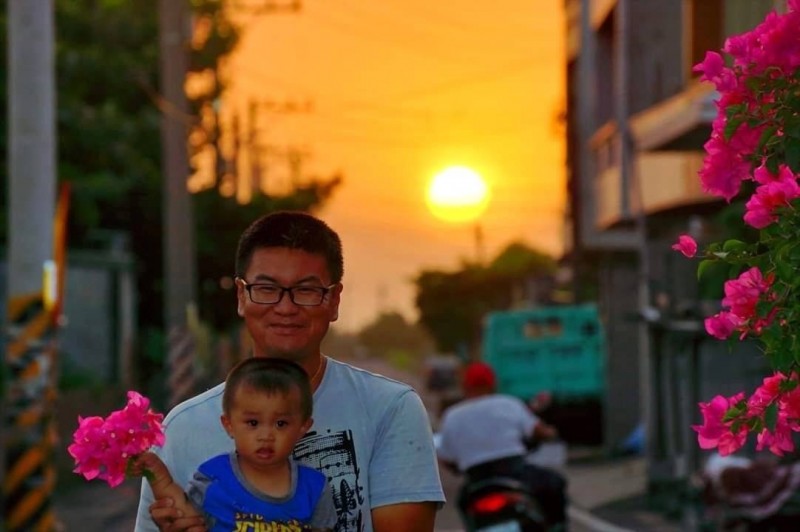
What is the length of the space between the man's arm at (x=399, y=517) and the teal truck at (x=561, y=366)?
33641 mm

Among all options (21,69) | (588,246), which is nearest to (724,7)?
(21,69)

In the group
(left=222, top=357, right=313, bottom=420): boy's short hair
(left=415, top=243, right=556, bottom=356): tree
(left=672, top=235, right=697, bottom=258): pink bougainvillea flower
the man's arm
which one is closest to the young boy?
(left=222, top=357, right=313, bottom=420): boy's short hair

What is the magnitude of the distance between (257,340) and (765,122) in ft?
4.41

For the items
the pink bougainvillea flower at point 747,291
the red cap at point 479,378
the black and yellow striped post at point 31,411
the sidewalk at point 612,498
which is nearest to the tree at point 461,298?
the sidewalk at point 612,498

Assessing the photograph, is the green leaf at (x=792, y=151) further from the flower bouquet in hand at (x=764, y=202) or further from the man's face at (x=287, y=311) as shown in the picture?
the man's face at (x=287, y=311)

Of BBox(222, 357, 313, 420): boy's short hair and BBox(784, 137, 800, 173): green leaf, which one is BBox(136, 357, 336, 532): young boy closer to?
BBox(222, 357, 313, 420): boy's short hair

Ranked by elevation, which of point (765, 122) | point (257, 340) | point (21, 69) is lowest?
point (257, 340)

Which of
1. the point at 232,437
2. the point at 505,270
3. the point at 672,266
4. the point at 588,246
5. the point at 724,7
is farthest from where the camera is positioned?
the point at 505,270

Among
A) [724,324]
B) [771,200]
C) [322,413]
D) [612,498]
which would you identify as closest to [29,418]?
[612,498]

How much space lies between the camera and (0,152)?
35.0m

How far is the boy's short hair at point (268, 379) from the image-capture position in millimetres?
4125

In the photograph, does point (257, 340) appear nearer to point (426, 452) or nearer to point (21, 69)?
point (426, 452)

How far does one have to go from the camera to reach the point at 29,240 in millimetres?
16125

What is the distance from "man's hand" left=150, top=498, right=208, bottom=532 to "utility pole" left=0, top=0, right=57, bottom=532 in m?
12.0
